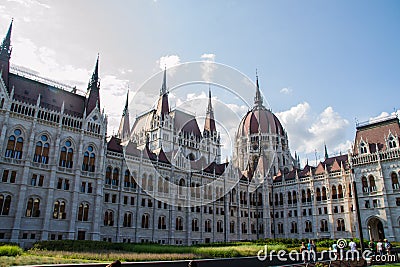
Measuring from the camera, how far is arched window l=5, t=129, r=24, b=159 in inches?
1424

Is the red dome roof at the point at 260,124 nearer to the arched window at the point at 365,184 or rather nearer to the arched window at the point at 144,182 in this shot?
the arched window at the point at 365,184

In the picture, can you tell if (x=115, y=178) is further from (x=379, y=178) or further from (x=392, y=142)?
(x=392, y=142)

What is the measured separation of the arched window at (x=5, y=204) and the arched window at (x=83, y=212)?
8072 millimetres

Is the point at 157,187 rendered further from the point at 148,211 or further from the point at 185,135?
the point at 185,135

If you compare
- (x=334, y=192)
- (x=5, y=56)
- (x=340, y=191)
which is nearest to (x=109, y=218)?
(x=5, y=56)

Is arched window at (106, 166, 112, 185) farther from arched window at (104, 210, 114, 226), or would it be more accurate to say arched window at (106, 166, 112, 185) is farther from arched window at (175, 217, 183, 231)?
arched window at (175, 217, 183, 231)

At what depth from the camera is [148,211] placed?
47.9 meters

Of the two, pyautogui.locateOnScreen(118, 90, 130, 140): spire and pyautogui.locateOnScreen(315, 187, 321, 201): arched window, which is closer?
pyautogui.locateOnScreen(315, 187, 321, 201): arched window

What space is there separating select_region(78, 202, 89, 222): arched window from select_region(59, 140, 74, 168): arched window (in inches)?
215

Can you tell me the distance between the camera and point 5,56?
132 feet

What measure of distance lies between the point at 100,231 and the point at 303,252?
28913mm

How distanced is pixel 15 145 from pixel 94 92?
14.6 m

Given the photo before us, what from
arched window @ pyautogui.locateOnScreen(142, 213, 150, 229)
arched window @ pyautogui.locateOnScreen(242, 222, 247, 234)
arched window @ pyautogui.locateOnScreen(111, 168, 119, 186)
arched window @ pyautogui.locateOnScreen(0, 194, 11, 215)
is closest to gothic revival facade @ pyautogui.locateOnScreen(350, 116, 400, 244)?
arched window @ pyautogui.locateOnScreen(242, 222, 247, 234)

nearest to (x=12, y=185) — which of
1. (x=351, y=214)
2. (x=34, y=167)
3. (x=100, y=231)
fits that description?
(x=34, y=167)
